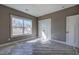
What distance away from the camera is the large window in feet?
11.1

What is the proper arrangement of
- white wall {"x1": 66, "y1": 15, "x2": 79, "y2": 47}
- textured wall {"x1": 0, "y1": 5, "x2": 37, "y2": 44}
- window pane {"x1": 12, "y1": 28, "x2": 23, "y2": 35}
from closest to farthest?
window pane {"x1": 12, "y1": 28, "x2": 23, "y2": 35} → textured wall {"x1": 0, "y1": 5, "x2": 37, "y2": 44} → white wall {"x1": 66, "y1": 15, "x2": 79, "y2": 47}

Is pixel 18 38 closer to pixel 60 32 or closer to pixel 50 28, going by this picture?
pixel 50 28

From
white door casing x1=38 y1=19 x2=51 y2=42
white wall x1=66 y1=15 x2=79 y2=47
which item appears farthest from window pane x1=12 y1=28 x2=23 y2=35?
white wall x1=66 y1=15 x2=79 y2=47

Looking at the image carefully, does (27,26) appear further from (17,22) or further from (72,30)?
(72,30)

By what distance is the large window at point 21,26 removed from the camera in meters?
3.39

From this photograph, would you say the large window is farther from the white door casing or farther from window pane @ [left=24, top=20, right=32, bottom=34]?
the white door casing

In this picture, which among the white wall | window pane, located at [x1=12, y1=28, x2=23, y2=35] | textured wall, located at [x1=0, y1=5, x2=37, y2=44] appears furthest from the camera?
the white wall

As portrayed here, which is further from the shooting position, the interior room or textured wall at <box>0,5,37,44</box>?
textured wall at <box>0,5,37,44</box>

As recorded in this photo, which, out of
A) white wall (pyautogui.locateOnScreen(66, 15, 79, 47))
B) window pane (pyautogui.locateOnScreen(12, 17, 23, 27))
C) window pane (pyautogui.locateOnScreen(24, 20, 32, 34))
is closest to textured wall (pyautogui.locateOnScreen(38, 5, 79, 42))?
white wall (pyautogui.locateOnScreen(66, 15, 79, 47))

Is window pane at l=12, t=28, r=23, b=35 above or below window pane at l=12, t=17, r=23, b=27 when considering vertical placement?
below

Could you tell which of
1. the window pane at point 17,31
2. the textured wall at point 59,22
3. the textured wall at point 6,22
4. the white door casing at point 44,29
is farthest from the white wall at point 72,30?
the window pane at point 17,31

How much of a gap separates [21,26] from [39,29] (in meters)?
0.74
